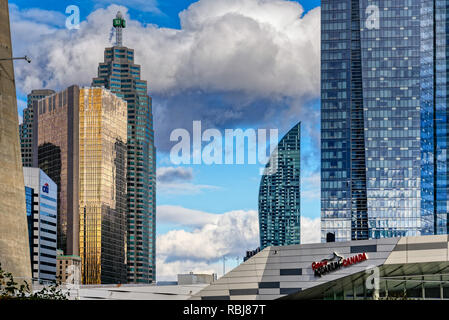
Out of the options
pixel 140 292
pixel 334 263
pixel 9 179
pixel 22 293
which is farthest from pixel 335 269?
pixel 22 293

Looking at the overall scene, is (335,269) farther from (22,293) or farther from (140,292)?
(22,293)

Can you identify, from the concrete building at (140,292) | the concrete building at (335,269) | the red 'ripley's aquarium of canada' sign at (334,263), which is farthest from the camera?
the concrete building at (140,292)

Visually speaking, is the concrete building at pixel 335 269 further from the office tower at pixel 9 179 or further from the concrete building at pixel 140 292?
the office tower at pixel 9 179

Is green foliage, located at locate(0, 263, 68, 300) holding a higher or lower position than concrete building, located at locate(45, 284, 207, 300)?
higher

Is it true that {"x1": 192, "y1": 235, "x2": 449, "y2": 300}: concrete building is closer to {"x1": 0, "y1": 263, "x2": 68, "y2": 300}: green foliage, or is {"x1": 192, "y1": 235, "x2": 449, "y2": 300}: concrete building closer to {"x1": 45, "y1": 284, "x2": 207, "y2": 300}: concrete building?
{"x1": 45, "y1": 284, "x2": 207, "y2": 300}: concrete building

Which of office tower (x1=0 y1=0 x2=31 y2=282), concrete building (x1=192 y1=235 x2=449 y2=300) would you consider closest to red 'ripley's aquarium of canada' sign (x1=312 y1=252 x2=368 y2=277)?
concrete building (x1=192 y1=235 x2=449 y2=300)

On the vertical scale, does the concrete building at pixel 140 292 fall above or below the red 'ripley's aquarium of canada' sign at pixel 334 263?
below

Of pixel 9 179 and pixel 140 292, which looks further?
pixel 140 292

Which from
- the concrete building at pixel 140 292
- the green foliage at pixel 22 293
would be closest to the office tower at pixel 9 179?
the green foliage at pixel 22 293

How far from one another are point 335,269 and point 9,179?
6365cm

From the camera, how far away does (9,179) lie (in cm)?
5850

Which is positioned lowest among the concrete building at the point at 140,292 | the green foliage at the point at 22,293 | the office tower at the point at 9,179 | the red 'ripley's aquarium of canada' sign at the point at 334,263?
the concrete building at the point at 140,292

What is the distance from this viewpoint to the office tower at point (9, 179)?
57469mm

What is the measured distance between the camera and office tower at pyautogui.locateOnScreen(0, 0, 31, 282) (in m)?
57.5
